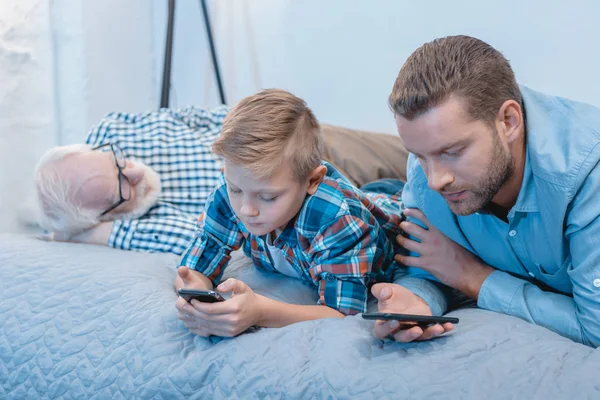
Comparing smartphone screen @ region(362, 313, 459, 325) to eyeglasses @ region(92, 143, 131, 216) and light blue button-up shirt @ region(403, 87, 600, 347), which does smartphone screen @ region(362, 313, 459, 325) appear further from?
eyeglasses @ region(92, 143, 131, 216)

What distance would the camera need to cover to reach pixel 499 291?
1160mm

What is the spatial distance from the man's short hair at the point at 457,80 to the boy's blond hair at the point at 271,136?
0.19 meters

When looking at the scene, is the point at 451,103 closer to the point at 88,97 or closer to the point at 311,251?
the point at 311,251

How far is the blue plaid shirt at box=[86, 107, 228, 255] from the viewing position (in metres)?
1.69

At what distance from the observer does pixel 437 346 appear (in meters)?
0.98

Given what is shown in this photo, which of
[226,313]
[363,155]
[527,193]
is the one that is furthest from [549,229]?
[363,155]

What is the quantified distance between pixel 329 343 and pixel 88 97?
1693 millimetres

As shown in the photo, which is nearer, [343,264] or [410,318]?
[410,318]

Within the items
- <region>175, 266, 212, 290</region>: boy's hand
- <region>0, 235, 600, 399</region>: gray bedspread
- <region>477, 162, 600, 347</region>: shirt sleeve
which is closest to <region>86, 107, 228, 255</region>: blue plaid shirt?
<region>0, 235, 600, 399</region>: gray bedspread

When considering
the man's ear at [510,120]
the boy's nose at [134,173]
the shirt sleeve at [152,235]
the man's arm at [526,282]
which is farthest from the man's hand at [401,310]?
the boy's nose at [134,173]

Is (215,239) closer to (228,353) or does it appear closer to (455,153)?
(228,353)

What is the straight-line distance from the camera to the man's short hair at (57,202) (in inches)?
66.1

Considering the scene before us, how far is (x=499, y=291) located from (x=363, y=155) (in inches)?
30.9

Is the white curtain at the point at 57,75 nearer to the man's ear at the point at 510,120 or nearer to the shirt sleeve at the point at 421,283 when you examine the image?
the shirt sleeve at the point at 421,283
